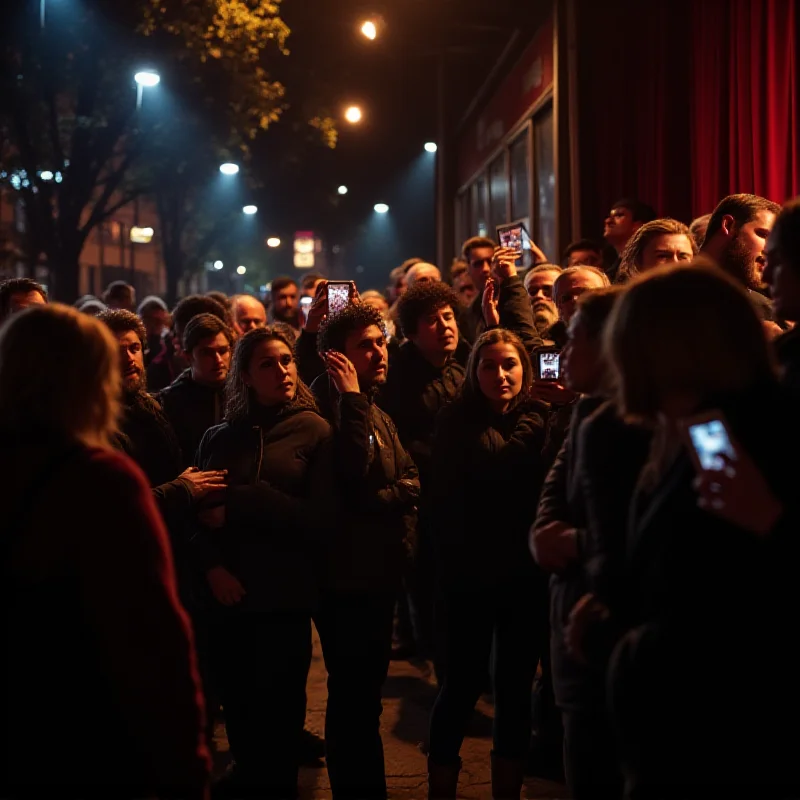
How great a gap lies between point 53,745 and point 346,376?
2.41 metres

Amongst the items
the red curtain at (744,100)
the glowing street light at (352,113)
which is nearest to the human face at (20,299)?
the red curtain at (744,100)

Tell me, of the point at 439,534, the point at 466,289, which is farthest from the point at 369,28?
the point at 439,534

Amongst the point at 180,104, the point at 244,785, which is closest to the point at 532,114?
the point at 180,104

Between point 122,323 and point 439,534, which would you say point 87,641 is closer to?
point 439,534

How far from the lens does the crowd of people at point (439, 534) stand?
227cm

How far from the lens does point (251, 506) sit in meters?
4.46

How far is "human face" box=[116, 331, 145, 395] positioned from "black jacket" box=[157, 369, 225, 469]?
0.85 feet

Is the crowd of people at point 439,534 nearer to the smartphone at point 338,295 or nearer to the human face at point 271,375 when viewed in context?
the human face at point 271,375

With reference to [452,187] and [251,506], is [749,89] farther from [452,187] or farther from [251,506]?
[452,187]

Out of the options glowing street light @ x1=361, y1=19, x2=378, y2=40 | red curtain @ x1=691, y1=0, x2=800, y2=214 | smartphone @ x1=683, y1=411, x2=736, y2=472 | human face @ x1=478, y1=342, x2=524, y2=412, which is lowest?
smartphone @ x1=683, y1=411, x2=736, y2=472

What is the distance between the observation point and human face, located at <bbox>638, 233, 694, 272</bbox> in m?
5.06

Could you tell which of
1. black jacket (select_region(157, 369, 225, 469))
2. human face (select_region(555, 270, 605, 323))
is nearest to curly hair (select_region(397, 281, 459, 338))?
human face (select_region(555, 270, 605, 323))

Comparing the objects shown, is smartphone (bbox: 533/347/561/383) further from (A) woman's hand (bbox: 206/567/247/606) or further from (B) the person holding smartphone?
(B) the person holding smartphone

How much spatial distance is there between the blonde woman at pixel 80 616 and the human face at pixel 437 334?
359 cm
